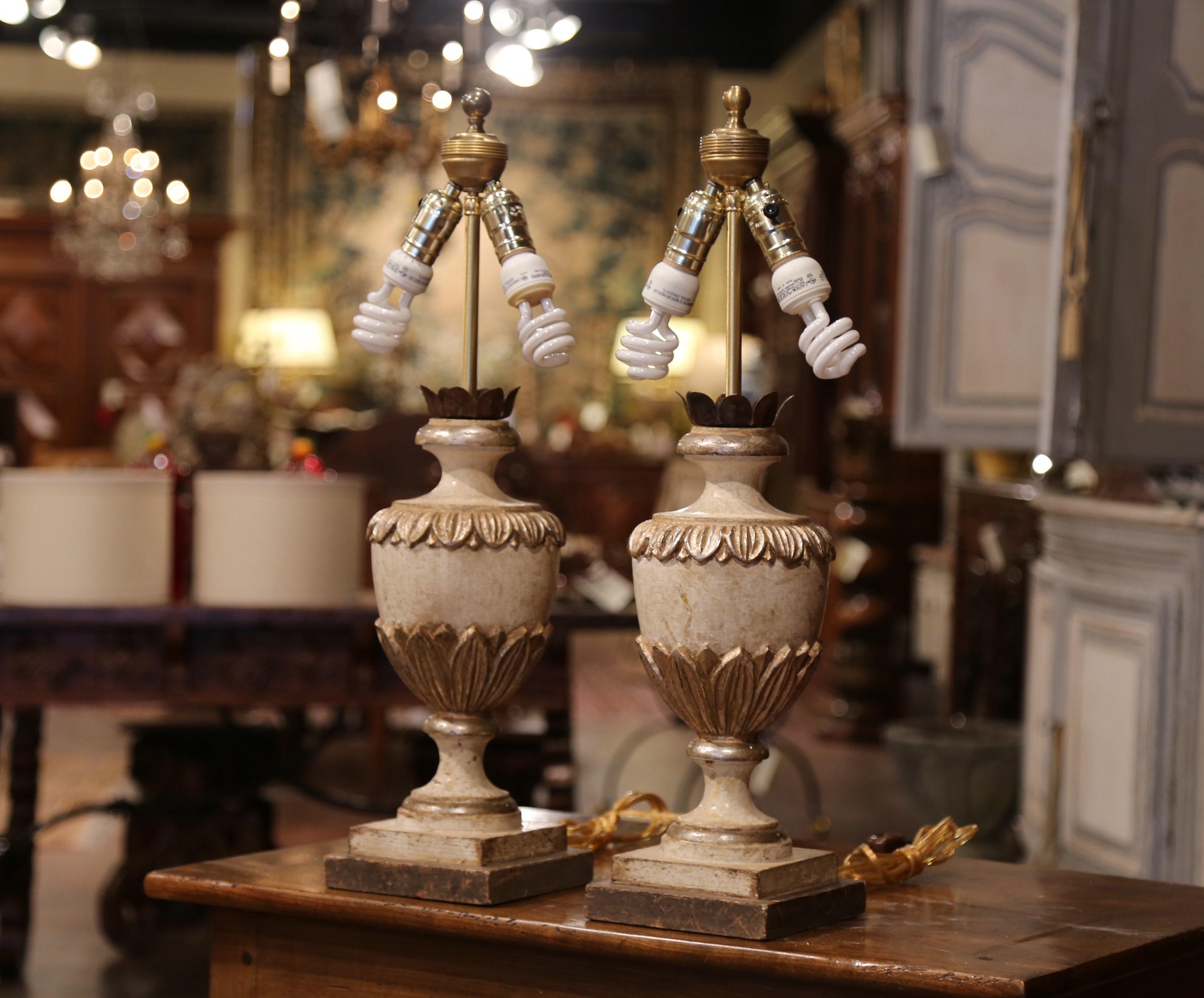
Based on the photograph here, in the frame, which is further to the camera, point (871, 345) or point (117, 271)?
point (117, 271)

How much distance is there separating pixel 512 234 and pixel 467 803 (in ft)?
1.68

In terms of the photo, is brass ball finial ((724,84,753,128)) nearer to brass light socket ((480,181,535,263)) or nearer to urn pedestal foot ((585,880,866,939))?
brass light socket ((480,181,535,263))

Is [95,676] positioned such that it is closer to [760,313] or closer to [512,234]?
[512,234]

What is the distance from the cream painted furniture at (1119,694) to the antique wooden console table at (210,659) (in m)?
1.14

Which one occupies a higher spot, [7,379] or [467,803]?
[7,379]

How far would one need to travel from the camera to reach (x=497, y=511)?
147 centimetres

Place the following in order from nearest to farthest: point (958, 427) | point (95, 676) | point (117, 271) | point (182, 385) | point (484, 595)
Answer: point (484, 595) < point (95, 676) < point (182, 385) < point (958, 427) < point (117, 271)

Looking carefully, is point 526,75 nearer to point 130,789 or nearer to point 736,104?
point 130,789

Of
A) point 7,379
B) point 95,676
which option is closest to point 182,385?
point 95,676

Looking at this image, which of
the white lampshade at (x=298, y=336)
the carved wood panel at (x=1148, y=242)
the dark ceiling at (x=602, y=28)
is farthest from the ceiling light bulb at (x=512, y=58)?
the dark ceiling at (x=602, y=28)

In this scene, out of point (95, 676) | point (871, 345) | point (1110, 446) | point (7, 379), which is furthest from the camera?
point (7, 379)

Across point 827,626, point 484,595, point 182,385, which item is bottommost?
point 827,626

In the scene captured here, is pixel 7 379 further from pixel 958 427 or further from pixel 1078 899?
pixel 1078 899

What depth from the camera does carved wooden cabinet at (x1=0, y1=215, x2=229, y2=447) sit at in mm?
11312
